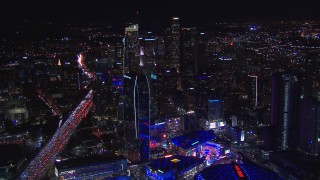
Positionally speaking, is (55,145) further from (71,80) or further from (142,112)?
(71,80)

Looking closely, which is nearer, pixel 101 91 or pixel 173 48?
pixel 101 91

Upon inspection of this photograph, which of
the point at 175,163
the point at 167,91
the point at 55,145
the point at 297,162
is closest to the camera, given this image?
the point at 297,162

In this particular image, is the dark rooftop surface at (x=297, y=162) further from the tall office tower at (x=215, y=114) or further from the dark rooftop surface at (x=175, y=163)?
the tall office tower at (x=215, y=114)

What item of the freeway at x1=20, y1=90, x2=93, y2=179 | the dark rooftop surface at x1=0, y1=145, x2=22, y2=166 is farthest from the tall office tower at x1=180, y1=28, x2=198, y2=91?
the dark rooftop surface at x1=0, y1=145, x2=22, y2=166

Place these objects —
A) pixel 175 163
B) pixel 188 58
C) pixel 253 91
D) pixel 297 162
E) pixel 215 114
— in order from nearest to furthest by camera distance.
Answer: pixel 297 162, pixel 175 163, pixel 215 114, pixel 253 91, pixel 188 58

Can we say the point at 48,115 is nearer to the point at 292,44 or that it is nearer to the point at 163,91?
the point at 163,91

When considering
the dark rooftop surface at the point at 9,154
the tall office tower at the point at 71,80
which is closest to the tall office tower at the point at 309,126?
the dark rooftop surface at the point at 9,154

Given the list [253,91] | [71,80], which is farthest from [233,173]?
[71,80]
